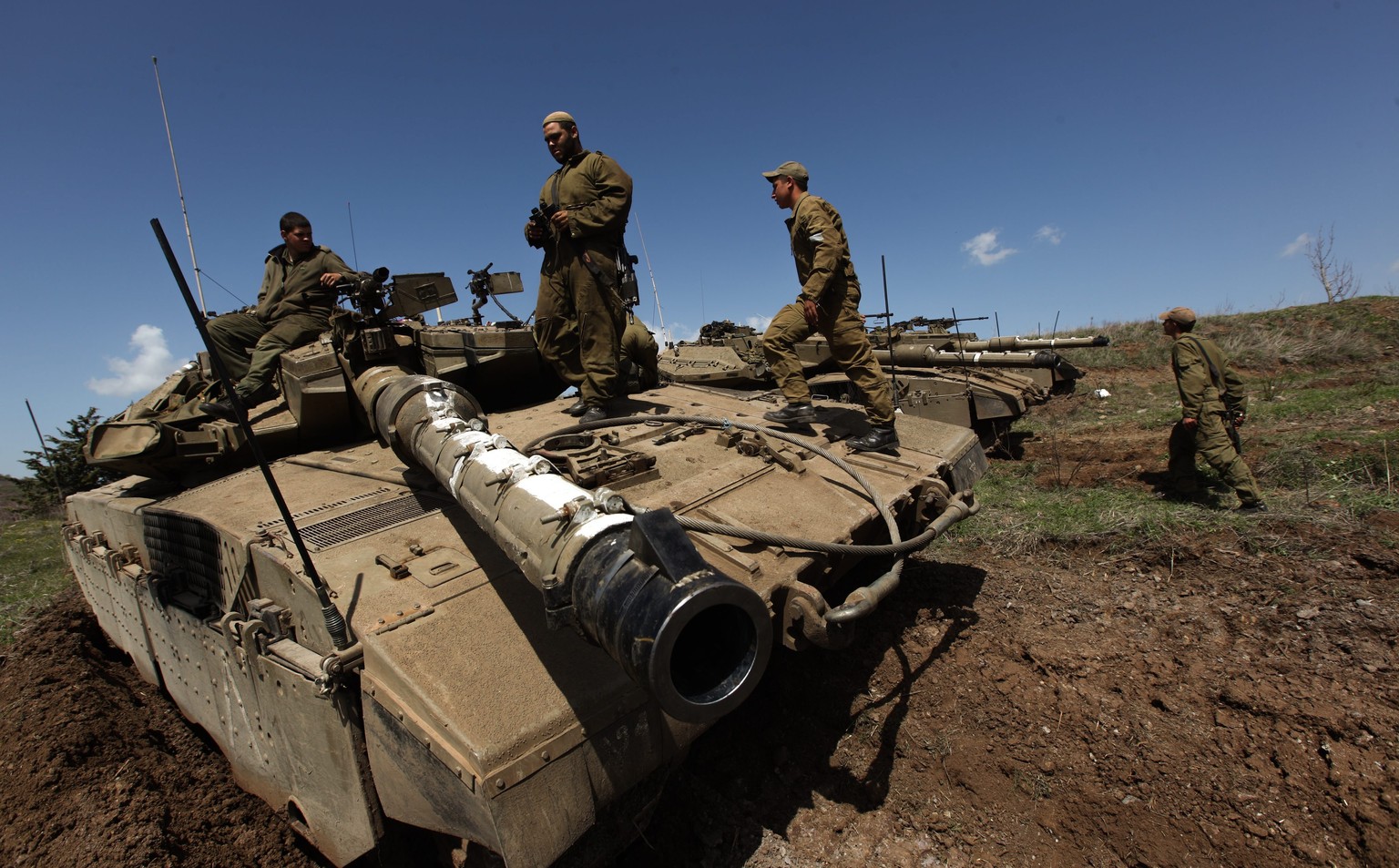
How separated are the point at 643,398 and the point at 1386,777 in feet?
15.0

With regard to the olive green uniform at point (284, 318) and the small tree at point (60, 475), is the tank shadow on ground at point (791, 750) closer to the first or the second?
the olive green uniform at point (284, 318)

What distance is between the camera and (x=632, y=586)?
1.87 m

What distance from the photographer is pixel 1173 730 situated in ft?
11.4

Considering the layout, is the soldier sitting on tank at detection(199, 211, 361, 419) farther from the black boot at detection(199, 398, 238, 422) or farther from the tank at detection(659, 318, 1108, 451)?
the tank at detection(659, 318, 1108, 451)

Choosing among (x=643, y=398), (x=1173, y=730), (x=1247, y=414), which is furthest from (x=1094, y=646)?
(x=1247, y=414)

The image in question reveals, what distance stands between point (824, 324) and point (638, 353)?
1.80 metres

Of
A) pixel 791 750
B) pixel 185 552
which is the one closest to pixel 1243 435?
pixel 791 750

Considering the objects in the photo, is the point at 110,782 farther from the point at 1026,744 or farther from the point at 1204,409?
the point at 1204,409

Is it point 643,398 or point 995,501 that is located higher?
point 643,398

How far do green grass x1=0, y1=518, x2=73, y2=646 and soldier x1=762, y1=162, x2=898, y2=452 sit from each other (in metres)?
7.72

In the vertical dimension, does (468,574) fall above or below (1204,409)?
above

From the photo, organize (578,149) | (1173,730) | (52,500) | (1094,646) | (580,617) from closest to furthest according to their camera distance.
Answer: (580,617)
(1173,730)
(1094,646)
(578,149)
(52,500)

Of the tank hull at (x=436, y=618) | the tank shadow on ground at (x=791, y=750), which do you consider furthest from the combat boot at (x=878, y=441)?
the tank shadow on ground at (x=791, y=750)

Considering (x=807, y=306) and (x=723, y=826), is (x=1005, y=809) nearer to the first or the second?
(x=723, y=826)
